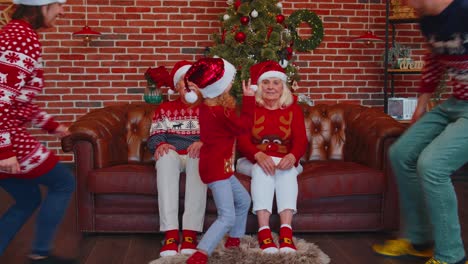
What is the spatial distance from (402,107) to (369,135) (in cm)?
180

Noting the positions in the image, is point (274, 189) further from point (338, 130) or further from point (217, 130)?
point (338, 130)

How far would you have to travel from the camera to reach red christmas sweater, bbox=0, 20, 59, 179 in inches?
85.0

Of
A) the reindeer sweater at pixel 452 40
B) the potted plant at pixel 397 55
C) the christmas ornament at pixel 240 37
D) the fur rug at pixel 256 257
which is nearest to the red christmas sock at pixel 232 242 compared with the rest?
the fur rug at pixel 256 257

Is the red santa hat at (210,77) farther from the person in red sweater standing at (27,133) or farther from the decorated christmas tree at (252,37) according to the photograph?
the decorated christmas tree at (252,37)

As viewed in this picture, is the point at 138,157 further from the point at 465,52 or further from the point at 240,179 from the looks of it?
the point at 465,52

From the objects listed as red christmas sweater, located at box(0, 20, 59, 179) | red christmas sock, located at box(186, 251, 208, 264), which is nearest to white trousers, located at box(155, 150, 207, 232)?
red christmas sock, located at box(186, 251, 208, 264)

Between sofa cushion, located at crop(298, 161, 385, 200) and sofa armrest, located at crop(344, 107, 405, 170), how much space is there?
123 millimetres

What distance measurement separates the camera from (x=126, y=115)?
12.9 ft

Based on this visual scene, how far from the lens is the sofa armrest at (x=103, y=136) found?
3.29 meters

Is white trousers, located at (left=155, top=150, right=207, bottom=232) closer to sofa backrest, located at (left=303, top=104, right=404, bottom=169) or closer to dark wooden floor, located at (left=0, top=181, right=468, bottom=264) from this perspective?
dark wooden floor, located at (left=0, top=181, right=468, bottom=264)

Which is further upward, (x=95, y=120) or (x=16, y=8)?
(x=16, y=8)

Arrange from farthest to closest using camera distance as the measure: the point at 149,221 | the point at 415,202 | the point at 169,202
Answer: the point at 149,221
the point at 169,202
the point at 415,202

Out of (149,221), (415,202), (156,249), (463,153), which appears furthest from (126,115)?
(463,153)

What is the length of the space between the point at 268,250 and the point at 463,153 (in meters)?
1.10
